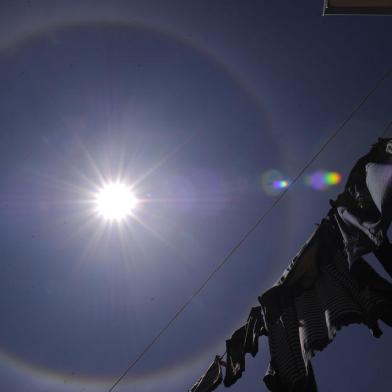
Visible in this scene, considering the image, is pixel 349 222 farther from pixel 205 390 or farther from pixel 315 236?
pixel 205 390

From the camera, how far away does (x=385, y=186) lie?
2.82m

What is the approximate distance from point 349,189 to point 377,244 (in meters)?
0.85

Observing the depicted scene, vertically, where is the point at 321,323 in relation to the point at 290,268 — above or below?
below

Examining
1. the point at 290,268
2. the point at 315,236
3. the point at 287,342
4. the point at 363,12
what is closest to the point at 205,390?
the point at 287,342

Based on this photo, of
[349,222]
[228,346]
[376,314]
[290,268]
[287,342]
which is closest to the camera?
[376,314]

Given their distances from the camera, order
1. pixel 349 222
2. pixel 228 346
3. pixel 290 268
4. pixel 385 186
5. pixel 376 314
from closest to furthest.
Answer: pixel 385 186
pixel 376 314
pixel 349 222
pixel 290 268
pixel 228 346

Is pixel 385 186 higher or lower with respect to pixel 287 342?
higher

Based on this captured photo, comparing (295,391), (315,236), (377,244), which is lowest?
(295,391)

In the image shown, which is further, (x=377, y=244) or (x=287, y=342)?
(x=287, y=342)

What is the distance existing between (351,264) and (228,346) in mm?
2643

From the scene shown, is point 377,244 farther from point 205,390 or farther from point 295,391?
point 205,390

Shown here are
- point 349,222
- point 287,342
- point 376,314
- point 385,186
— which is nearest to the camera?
point 385,186

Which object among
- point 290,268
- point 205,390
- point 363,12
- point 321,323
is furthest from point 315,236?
point 363,12

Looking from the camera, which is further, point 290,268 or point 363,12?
point 363,12
